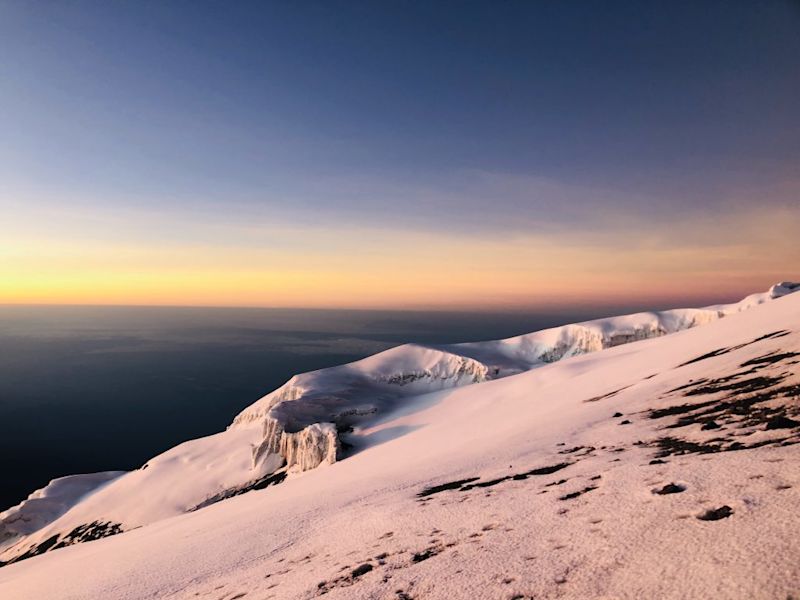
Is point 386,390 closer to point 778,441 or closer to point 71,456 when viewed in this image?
point 778,441

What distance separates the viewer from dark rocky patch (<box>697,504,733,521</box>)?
5.21m

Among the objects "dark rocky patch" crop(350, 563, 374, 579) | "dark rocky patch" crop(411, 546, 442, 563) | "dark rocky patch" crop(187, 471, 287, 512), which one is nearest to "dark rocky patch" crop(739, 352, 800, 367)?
"dark rocky patch" crop(411, 546, 442, 563)

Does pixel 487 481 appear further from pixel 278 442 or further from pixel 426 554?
pixel 278 442

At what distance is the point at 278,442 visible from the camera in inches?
2378

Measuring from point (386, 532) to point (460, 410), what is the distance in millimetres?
43201

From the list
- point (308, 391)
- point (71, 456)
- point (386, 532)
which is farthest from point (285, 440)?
point (71, 456)

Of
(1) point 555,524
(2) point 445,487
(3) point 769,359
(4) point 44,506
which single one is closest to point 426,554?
(1) point 555,524

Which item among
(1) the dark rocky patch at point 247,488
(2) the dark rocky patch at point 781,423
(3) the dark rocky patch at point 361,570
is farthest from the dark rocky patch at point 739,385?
(1) the dark rocky patch at point 247,488

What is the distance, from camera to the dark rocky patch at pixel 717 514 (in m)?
5.21

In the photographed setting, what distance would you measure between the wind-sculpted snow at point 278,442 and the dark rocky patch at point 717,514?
49135 mm

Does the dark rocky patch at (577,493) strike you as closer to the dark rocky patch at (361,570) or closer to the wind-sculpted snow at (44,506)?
the dark rocky patch at (361,570)

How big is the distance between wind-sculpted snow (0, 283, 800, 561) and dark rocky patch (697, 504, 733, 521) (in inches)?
1934

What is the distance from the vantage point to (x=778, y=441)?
295 inches

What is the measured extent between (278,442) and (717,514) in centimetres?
6204
